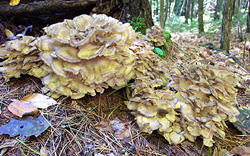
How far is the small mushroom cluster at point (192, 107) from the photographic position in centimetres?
238

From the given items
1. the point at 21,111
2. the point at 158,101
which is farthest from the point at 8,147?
the point at 158,101

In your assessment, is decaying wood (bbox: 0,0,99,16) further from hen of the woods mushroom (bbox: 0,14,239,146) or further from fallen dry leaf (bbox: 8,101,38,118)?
fallen dry leaf (bbox: 8,101,38,118)

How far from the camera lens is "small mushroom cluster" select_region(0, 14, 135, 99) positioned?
246 centimetres

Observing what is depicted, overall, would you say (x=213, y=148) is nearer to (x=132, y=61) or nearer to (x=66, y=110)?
(x=132, y=61)

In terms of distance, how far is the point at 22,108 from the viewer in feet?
7.42

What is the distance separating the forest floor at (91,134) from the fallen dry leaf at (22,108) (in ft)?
0.31

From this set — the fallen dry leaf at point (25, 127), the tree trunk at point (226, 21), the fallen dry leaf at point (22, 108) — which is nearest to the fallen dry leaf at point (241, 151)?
the fallen dry leaf at point (25, 127)

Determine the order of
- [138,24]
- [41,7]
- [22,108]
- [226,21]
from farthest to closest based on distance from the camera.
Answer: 1. [226,21]
2. [138,24]
3. [41,7]
4. [22,108]

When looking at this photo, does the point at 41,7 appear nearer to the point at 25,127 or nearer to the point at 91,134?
the point at 25,127

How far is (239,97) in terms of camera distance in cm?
385

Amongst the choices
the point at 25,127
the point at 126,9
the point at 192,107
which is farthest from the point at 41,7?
the point at 192,107

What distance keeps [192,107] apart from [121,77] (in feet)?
4.43

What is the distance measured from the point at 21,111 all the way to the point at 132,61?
1.95m

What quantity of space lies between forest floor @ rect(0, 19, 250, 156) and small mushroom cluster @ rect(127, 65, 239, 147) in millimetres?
213
